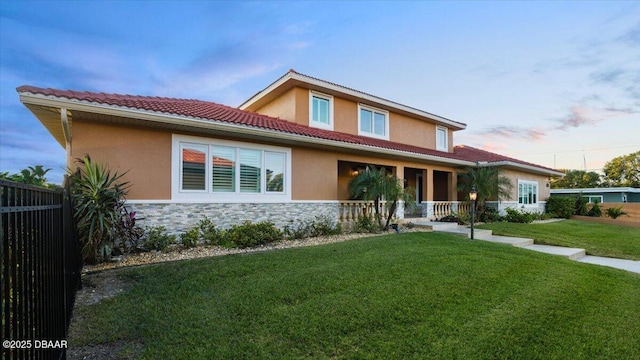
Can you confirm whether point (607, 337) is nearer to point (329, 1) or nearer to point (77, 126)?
point (77, 126)

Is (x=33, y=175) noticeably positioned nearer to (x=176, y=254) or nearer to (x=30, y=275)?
(x=176, y=254)

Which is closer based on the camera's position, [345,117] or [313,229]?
[313,229]

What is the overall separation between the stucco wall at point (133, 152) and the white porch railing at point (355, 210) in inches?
260

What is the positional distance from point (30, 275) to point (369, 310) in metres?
3.58

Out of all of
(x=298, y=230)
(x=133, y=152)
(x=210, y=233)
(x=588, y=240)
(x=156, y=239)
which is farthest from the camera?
(x=588, y=240)

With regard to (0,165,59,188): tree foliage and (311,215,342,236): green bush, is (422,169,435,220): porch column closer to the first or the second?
(311,215,342,236): green bush

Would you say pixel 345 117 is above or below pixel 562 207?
above

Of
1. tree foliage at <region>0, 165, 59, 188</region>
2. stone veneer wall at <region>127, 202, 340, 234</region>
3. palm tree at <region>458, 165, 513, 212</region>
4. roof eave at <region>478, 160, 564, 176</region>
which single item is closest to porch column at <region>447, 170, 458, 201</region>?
palm tree at <region>458, 165, 513, 212</region>

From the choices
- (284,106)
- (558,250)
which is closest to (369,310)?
(558,250)

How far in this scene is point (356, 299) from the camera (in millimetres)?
4441

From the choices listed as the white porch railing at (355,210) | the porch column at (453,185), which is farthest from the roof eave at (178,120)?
the porch column at (453,185)

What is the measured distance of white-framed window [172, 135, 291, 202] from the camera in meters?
8.66

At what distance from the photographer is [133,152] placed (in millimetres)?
7930

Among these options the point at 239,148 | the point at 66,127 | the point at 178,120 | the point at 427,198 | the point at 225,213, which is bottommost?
the point at 225,213
